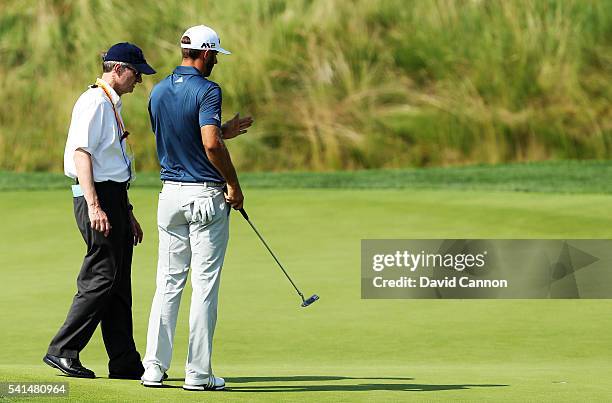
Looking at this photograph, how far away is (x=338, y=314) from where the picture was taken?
875 centimetres

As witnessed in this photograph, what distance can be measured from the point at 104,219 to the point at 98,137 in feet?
1.15

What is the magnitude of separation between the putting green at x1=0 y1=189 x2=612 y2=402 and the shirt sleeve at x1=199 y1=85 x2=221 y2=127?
3.53ft

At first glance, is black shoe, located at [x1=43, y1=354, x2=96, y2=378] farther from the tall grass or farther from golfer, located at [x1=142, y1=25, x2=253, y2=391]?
the tall grass

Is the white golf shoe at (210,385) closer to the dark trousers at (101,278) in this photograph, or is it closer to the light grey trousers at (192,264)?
the light grey trousers at (192,264)

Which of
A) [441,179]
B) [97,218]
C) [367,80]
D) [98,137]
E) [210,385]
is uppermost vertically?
[367,80]

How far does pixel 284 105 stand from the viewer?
19922mm

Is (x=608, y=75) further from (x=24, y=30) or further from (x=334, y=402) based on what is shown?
(x=334, y=402)

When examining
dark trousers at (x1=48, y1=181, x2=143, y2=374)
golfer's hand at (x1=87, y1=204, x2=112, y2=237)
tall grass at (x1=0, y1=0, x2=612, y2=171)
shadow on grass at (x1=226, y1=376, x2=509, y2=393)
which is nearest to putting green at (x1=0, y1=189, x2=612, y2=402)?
shadow on grass at (x1=226, y1=376, x2=509, y2=393)

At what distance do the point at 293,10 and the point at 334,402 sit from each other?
50.5 ft

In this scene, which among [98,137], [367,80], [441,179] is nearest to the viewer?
[98,137]

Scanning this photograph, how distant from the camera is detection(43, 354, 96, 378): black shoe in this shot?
6324 millimetres

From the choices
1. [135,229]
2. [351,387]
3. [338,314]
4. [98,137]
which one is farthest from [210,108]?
[338,314]

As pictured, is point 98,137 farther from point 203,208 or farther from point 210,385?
point 210,385

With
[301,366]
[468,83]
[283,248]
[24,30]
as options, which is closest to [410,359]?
[301,366]
